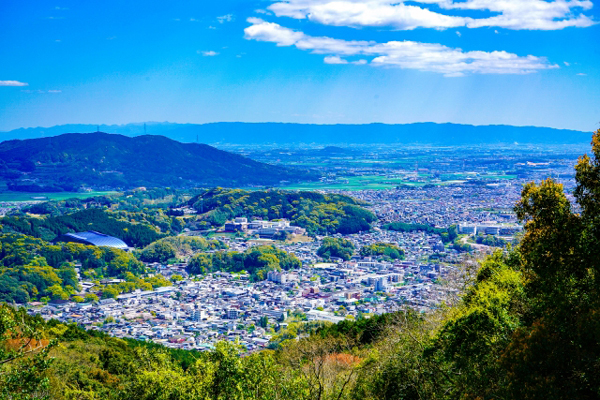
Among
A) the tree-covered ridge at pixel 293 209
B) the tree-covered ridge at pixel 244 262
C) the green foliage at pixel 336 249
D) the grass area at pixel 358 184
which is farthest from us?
the grass area at pixel 358 184

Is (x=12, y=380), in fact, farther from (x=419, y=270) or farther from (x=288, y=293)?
(x=419, y=270)

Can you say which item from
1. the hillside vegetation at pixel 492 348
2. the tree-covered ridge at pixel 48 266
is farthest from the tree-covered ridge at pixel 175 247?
the hillside vegetation at pixel 492 348

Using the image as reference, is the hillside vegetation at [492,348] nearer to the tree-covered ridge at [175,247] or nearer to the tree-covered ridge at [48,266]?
the tree-covered ridge at [48,266]

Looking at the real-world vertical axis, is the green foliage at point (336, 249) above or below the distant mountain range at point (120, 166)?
below

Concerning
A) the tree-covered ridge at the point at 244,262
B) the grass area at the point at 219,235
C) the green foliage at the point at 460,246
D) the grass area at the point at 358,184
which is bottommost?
the tree-covered ridge at the point at 244,262

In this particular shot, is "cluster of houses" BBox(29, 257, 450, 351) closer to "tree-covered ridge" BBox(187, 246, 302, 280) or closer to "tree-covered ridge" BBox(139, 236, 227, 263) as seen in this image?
"tree-covered ridge" BBox(187, 246, 302, 280)

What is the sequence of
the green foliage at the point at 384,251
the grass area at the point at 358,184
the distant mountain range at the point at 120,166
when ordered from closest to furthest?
1. the green foliage at the point at 384,251
2. the grass area at the point at 358,184
3. the distant mountain range at the point at 120,166

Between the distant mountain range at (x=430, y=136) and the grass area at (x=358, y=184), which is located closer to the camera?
the grass area at (x=358, y=184)
